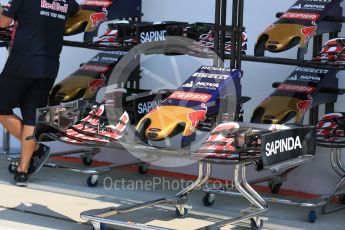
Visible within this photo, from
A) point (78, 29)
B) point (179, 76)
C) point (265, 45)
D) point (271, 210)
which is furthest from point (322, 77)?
point (78, 29)

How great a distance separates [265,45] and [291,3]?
2.37 feet

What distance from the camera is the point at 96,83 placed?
679cm

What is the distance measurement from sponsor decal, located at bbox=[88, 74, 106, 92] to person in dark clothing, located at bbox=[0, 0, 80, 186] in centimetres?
36

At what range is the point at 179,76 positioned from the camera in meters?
7.05

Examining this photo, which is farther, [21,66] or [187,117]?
[21,66]

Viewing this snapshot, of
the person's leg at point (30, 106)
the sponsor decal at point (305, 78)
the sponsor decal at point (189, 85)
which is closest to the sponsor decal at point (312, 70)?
the sponsor decal at point (305, 78)

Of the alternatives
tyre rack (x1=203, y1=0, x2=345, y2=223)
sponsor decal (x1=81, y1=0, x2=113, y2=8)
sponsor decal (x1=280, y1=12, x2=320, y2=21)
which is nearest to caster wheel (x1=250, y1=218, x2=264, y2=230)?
tyre rack (x1=203, y1=0, x2=345, y2=223)

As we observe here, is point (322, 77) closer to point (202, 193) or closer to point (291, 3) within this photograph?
point (291, 3)

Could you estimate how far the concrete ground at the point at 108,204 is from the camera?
563 cm

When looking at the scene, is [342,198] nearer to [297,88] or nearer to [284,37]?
[297,88]

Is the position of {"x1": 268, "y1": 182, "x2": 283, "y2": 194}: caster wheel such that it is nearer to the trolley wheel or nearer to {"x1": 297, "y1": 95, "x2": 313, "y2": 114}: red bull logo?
{"x1": 297, "y1": 95, "x2": 313, "y2": 114}: red bull logo

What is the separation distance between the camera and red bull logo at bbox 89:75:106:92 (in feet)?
22.2

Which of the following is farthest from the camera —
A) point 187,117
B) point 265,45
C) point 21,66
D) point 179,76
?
point 179,76

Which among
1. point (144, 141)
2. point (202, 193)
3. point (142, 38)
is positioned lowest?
point (202, 193)
